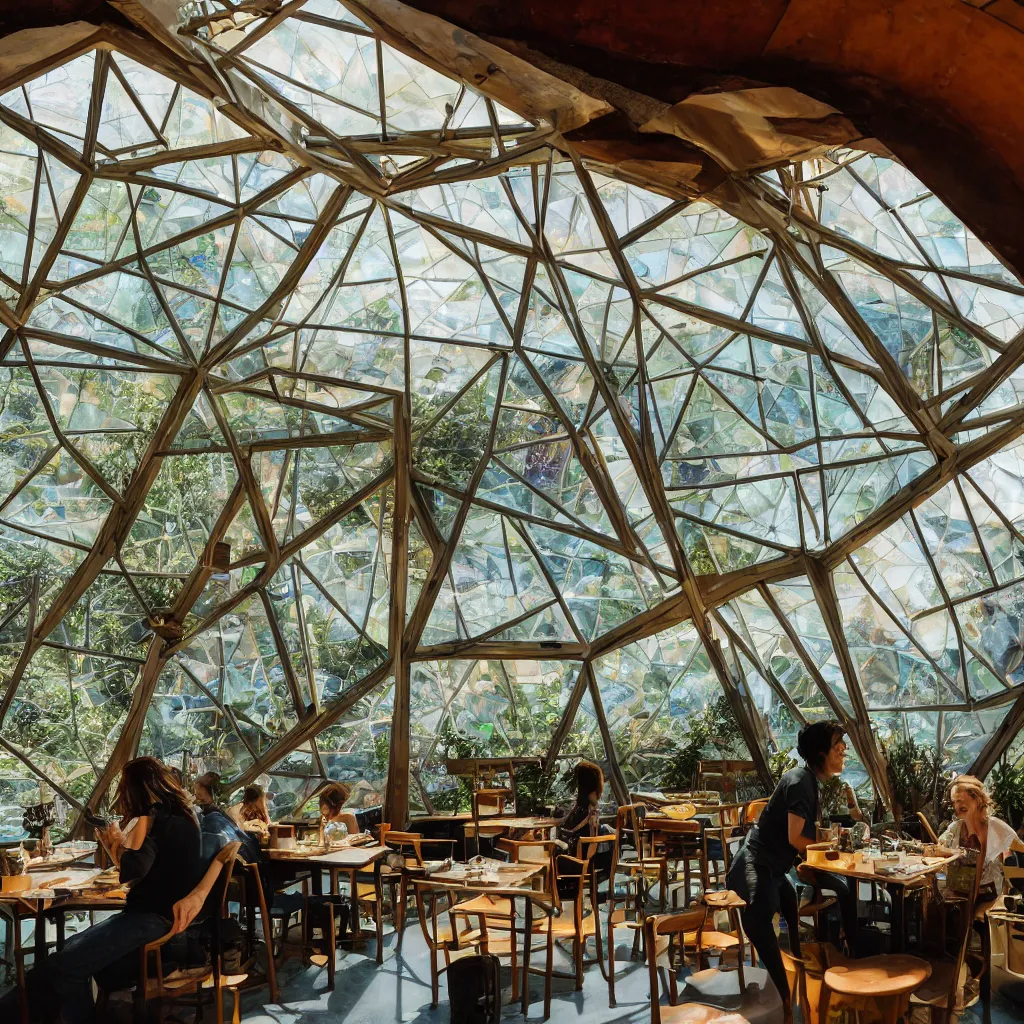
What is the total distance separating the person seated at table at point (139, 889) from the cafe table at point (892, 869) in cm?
508

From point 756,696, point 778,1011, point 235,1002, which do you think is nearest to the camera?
point 235,1002

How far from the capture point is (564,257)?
1402 centimetres

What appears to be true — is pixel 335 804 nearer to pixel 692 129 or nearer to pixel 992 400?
pixel 992 400

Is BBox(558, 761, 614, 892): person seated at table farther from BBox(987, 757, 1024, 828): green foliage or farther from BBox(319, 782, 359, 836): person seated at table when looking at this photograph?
BBox(987, 757, 1024, 828): green foliage

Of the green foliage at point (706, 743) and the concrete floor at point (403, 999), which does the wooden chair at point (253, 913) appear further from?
the green foliage at point (706, 743)

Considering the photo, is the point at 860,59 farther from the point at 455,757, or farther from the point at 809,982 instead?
the point at 455,757

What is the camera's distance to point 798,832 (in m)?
7.12

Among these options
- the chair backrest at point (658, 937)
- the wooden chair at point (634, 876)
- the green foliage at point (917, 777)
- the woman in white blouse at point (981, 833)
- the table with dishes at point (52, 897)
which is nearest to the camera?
the chair backrest at point (658, 937)

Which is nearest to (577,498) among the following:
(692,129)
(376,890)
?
(376,890)

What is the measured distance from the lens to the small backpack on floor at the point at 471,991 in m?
8.29

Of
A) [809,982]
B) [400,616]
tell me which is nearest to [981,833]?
[809,982]

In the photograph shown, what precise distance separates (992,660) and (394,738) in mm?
8794

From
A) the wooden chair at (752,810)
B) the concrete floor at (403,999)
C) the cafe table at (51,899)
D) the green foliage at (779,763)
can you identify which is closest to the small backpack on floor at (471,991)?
the concrete floor at (403,999)

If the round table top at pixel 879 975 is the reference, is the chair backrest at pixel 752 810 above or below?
above
